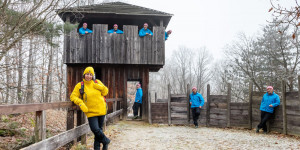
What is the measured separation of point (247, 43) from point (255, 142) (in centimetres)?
2335

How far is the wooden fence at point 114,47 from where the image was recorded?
13453mm

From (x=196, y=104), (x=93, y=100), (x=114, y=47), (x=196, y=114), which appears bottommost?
(x=196, y=114)

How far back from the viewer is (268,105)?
9328 millimetres

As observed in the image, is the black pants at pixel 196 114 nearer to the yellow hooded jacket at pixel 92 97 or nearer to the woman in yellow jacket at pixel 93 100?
the woman in yellow jacket at pixel 93 100

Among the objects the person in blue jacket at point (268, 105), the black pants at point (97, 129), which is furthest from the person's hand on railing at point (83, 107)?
the person in blue jacket at point (268, 105)

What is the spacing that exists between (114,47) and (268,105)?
859 centimetres

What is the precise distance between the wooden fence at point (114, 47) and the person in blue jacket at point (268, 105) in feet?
20.4

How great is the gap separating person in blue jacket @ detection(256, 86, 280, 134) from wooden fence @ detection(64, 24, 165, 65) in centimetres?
621

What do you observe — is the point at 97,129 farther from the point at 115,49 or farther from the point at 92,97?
the point at 115,49

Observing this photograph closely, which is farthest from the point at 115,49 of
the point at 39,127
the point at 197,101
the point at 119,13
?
the point at 39,127

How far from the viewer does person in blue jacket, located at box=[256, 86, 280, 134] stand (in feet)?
30.3

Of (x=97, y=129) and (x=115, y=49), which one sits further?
(x=115, y=49)

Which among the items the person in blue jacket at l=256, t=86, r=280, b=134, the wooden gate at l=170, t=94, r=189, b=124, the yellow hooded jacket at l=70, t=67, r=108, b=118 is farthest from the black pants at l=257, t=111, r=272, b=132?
the yellow hooded jacket at l=70, t=67, r=108, b=118

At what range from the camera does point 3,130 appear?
8797mm
